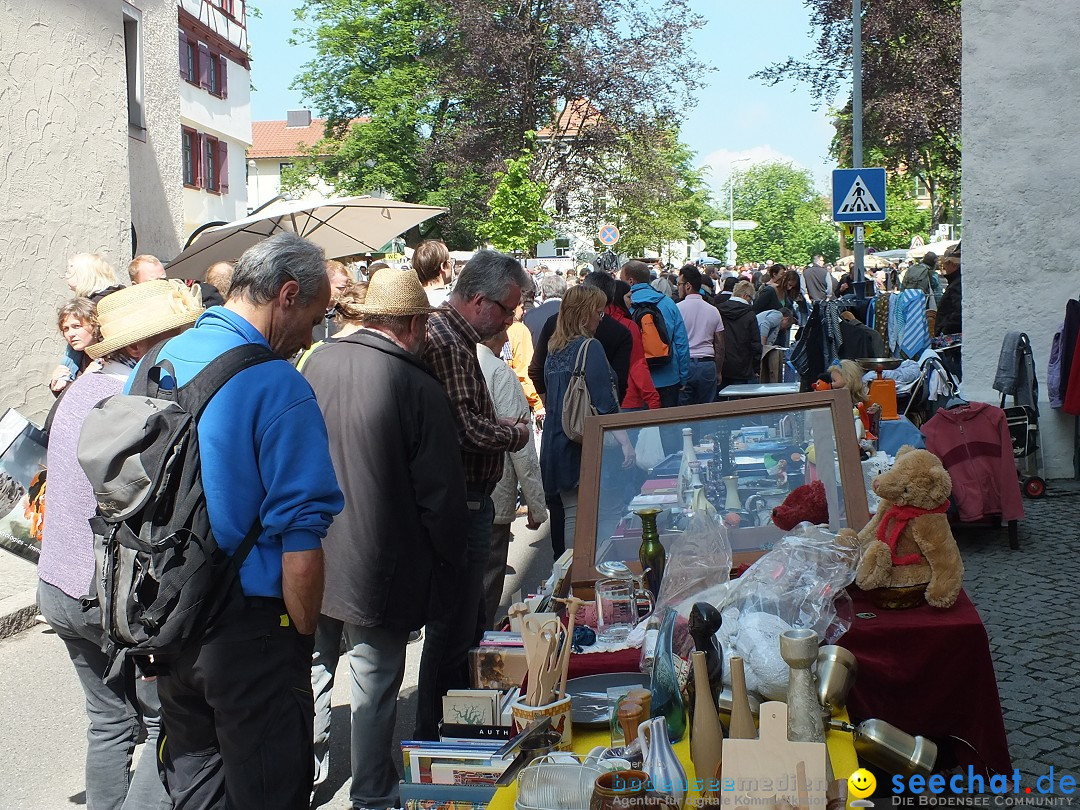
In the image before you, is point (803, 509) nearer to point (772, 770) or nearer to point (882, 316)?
point (772, 770)

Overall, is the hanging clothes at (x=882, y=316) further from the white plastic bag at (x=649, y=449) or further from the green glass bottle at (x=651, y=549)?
the green glass bottle at (x=651, y=549)

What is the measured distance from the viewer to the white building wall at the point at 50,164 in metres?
9.32

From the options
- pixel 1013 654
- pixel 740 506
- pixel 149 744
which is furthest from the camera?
pixel 1013 654

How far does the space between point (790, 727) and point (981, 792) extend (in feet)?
4.39

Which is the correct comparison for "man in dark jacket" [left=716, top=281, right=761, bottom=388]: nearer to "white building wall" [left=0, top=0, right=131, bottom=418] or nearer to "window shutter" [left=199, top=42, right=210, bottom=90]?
"white building wall" [left=0, top=0, right=131, bottom=418]

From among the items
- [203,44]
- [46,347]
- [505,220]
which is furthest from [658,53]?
[46,347]

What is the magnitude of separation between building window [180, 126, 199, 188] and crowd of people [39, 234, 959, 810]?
26927 millimetres

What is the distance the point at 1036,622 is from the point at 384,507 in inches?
157

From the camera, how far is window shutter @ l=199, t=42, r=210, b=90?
3155 cm

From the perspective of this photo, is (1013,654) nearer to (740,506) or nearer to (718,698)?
(740,506)

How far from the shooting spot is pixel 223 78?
33750 millimetres

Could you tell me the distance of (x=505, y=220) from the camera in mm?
28359

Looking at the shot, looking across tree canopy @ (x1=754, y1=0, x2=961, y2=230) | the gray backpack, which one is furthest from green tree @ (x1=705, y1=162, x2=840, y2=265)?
the gray backpack

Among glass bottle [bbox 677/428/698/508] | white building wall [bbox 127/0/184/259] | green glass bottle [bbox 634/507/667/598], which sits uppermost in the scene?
white building wall [bbox 127/0/184/259]
